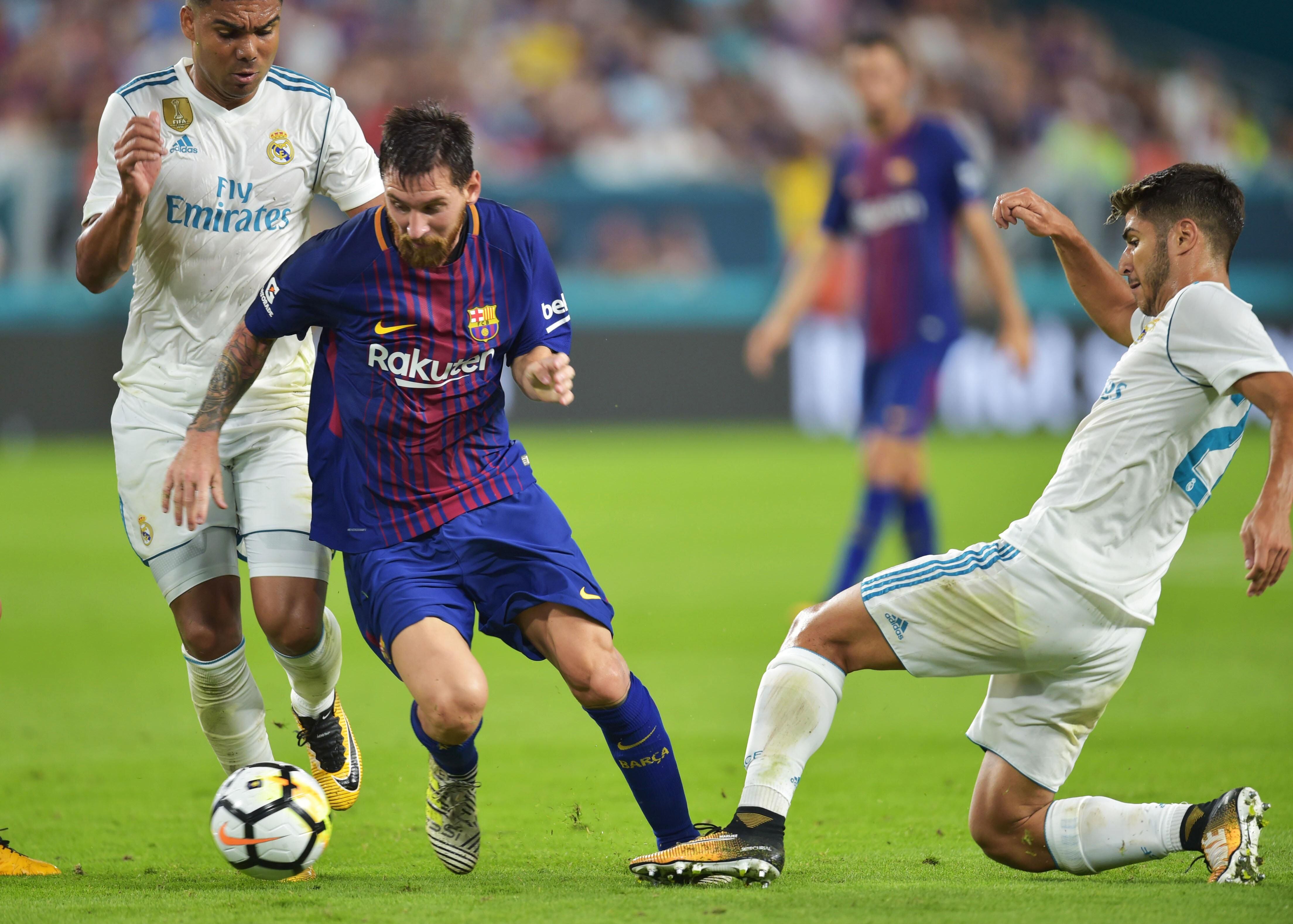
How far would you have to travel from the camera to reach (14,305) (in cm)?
1467

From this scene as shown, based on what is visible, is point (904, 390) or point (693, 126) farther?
point (693, 126)

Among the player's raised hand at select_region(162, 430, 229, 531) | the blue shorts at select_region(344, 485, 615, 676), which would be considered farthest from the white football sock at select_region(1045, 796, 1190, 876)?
the player's raised hand at select_region(162, 430, 229, 531)

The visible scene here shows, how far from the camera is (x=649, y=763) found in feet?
12.2

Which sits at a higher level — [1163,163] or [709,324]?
[1163,163]

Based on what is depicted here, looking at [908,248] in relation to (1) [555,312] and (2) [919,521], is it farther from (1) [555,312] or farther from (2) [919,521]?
(1) [555,312]

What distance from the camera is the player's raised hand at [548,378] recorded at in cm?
369

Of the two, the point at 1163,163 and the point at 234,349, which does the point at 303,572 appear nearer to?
the point at 234,349

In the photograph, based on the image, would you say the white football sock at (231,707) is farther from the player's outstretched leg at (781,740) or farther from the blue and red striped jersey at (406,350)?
the player's outstretched leg at (781,740)

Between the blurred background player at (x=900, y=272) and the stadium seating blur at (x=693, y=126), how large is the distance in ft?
25.9

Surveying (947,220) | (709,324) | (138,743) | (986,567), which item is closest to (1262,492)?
(986,567)

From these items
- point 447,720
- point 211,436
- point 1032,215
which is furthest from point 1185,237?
point 211,436

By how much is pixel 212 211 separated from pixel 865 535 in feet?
12.5

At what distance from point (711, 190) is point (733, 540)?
7.30 metres

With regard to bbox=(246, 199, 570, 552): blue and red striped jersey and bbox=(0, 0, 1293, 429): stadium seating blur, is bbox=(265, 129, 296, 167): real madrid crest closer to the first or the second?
bbox=(246, 199, 570, 552): blue and red striped jersey
